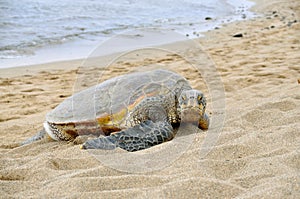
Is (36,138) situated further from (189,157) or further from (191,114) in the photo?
(189,157)

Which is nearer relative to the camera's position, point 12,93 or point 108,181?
point 108,181

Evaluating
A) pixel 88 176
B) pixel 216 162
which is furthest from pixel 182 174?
pixel 88 176

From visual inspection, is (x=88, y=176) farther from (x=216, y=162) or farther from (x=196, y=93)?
(x=196, y=93)

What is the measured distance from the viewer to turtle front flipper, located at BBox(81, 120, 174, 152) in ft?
8.39

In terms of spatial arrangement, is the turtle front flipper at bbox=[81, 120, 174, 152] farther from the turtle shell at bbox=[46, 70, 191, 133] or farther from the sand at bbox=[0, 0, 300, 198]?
the turtle shell at bbox=[46, 70, 191, 133]

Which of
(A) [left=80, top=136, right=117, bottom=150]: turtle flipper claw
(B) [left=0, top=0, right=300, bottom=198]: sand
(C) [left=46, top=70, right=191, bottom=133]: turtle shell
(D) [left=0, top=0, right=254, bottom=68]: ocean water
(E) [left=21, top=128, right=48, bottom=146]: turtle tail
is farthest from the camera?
(D) [left=0, top=0, right=254, bottom=68]: ocean water

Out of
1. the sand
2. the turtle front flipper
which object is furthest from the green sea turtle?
the sand

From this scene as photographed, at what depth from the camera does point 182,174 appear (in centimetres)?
197

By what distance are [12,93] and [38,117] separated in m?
1.10

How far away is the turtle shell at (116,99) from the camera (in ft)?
9.92

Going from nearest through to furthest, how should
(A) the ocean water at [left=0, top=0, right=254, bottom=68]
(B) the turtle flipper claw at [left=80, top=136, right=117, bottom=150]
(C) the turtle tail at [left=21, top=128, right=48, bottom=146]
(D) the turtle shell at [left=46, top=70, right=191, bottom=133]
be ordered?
(B) the turtle flipper claw at [left=80, top=136, right=117, bottom=150]
(D) the turtle shell at [left=46, top=70, right=191, bottom=133]
(C) the turtle tail at [left=21, top=128, right=48, bottom=146]
(A) the ocean water at [left=0, top=0, right=254, bottom=68]

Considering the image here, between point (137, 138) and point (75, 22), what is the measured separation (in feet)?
32.2

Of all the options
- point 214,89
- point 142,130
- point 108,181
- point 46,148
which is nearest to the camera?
point 108,181

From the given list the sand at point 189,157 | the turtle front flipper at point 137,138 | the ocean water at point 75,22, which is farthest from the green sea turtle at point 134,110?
the ocean water at point 75,22
